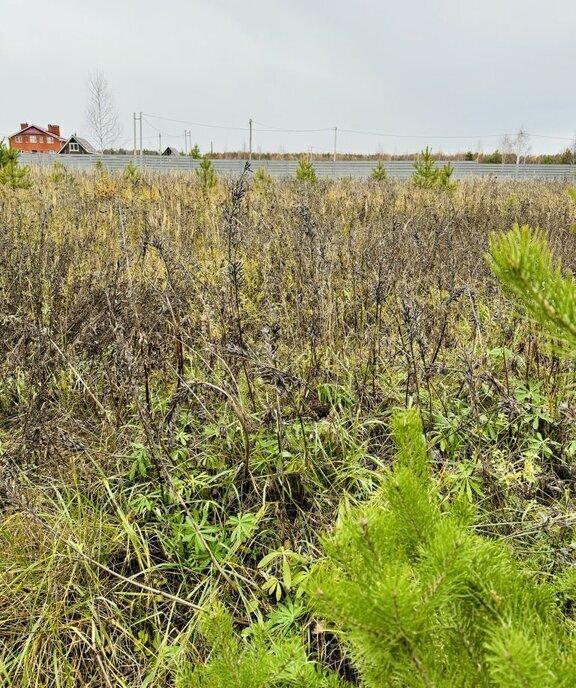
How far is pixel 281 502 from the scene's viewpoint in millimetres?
1770

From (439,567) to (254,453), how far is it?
140 centimetres

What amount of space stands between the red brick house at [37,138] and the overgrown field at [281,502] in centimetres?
5710

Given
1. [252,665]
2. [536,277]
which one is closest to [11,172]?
[252,665]

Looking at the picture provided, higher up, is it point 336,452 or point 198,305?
point 198,305

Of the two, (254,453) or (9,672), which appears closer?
(9,672)

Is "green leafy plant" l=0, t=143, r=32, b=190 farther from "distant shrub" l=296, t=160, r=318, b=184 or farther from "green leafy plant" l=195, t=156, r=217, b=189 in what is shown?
"distant shrub" l=296, t=160, r=318, b=184

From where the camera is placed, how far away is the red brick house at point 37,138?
50794mm

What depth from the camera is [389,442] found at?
6.86 feet

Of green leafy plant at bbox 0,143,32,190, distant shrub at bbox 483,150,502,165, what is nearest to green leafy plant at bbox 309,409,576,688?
green leafy plant at bbox 0,143,32,190

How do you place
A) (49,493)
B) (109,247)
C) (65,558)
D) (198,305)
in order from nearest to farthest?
(65,558) → (49,493) → (198,305) → (109,247)

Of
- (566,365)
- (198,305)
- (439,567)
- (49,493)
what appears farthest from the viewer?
(198,305)

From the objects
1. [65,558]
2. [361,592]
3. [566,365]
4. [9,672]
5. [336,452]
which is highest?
[361,592]

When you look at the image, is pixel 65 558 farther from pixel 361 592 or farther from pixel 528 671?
pixel 528 671

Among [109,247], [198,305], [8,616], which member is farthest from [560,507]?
[109,247]
